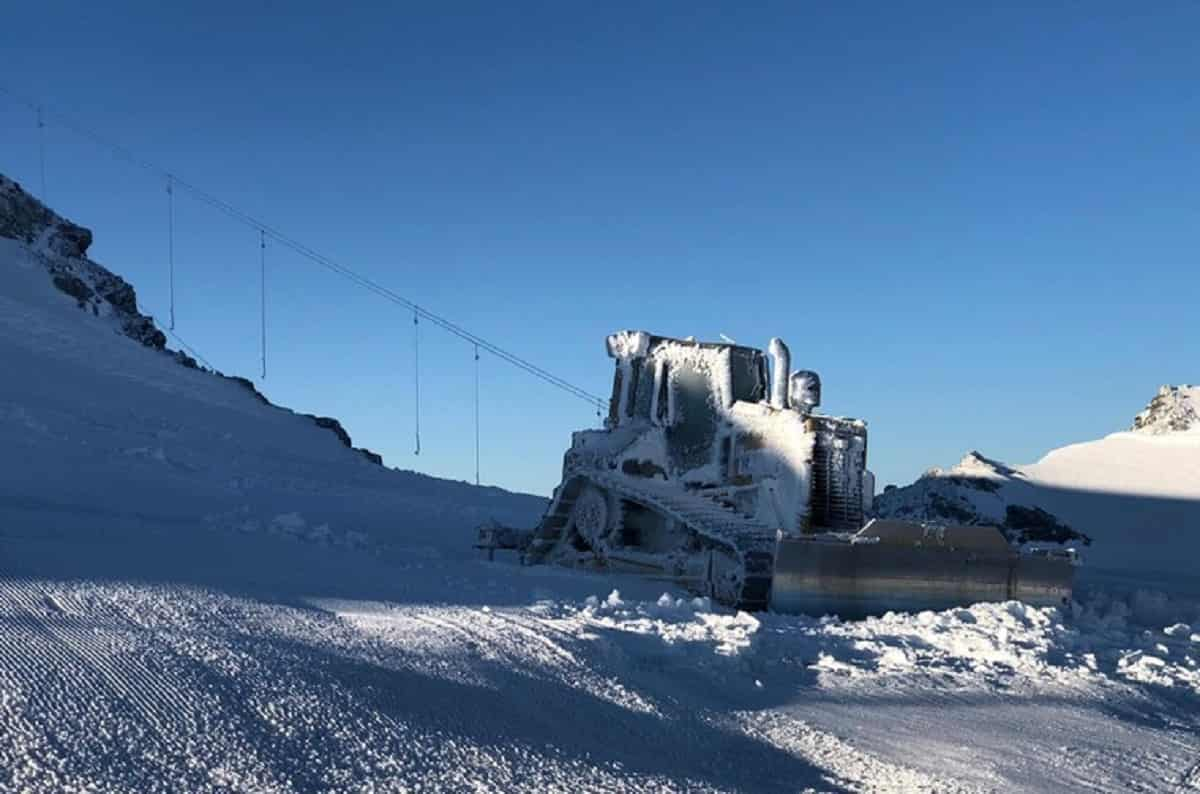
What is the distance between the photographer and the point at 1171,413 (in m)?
40.1

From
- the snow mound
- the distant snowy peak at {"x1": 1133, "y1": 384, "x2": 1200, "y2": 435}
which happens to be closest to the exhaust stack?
the snow mound

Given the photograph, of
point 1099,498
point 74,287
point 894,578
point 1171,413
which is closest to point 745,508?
point 894,578

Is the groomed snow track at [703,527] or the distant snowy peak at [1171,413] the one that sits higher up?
the distant snowy peak at [1171,413]

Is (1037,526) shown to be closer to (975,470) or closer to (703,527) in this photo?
(975,470)

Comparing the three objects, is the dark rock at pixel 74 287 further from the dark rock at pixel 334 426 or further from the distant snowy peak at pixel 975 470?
the distant snowy peak at pixel 975 470

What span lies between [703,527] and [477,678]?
706 centimetres

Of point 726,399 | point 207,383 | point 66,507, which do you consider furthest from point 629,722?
point 207,383

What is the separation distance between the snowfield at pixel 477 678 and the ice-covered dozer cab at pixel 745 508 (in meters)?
0.69

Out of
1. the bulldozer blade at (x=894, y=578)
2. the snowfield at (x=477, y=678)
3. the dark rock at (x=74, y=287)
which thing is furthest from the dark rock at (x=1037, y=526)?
the dark rock at (x=74, y=287)

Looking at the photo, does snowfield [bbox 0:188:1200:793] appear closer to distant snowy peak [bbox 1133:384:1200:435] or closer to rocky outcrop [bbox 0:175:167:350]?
rocky outcrop [bbox 0:175:167:350]

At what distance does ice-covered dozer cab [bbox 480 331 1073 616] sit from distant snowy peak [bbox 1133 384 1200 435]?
2876 cm

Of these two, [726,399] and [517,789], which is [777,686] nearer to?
[517,789]

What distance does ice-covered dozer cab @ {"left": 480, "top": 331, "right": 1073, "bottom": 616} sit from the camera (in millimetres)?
11961

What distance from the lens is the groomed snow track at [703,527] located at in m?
11.7
